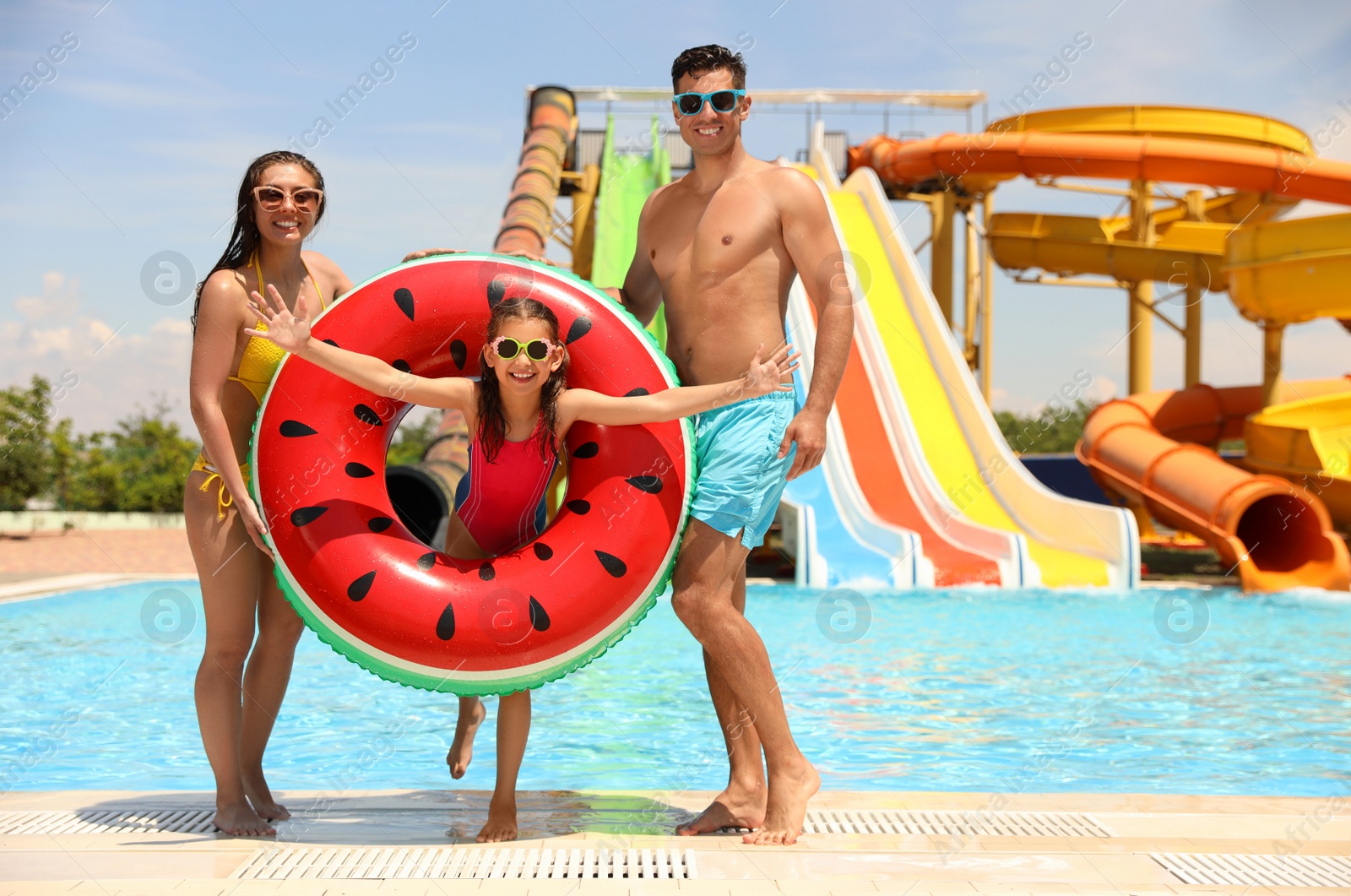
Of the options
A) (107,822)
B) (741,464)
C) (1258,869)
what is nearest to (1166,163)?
(741,464)

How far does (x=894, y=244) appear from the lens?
13.4 m

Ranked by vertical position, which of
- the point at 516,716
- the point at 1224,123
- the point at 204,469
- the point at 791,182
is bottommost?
the point at 516,716

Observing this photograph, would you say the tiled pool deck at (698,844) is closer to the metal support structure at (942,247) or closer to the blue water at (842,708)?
the blue water at (842,708)

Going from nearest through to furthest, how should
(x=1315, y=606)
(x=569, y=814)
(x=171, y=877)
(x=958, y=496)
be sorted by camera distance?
(x=171, y=877), (x=569, y=814), (x=1315, y=606), (x=958, y=496)

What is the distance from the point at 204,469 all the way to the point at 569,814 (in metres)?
1.30

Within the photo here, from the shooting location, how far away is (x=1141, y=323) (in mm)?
15469

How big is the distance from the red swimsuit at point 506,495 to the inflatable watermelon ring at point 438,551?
11 centimetres

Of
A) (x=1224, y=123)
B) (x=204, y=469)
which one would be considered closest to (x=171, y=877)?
(x=204, y=469)

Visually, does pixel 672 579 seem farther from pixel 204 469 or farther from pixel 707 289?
pixel 204 469

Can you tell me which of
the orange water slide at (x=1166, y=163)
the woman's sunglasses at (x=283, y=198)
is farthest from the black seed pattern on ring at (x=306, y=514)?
the orange water slide at (x=1166, y=163)

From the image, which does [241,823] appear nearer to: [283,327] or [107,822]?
[107,822]

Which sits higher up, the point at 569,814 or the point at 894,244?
the point at 894,244

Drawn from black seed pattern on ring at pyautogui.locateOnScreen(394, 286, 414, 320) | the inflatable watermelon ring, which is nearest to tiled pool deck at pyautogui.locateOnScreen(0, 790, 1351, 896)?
the inflatable watermelon ring

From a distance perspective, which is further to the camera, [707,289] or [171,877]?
[707,289]
